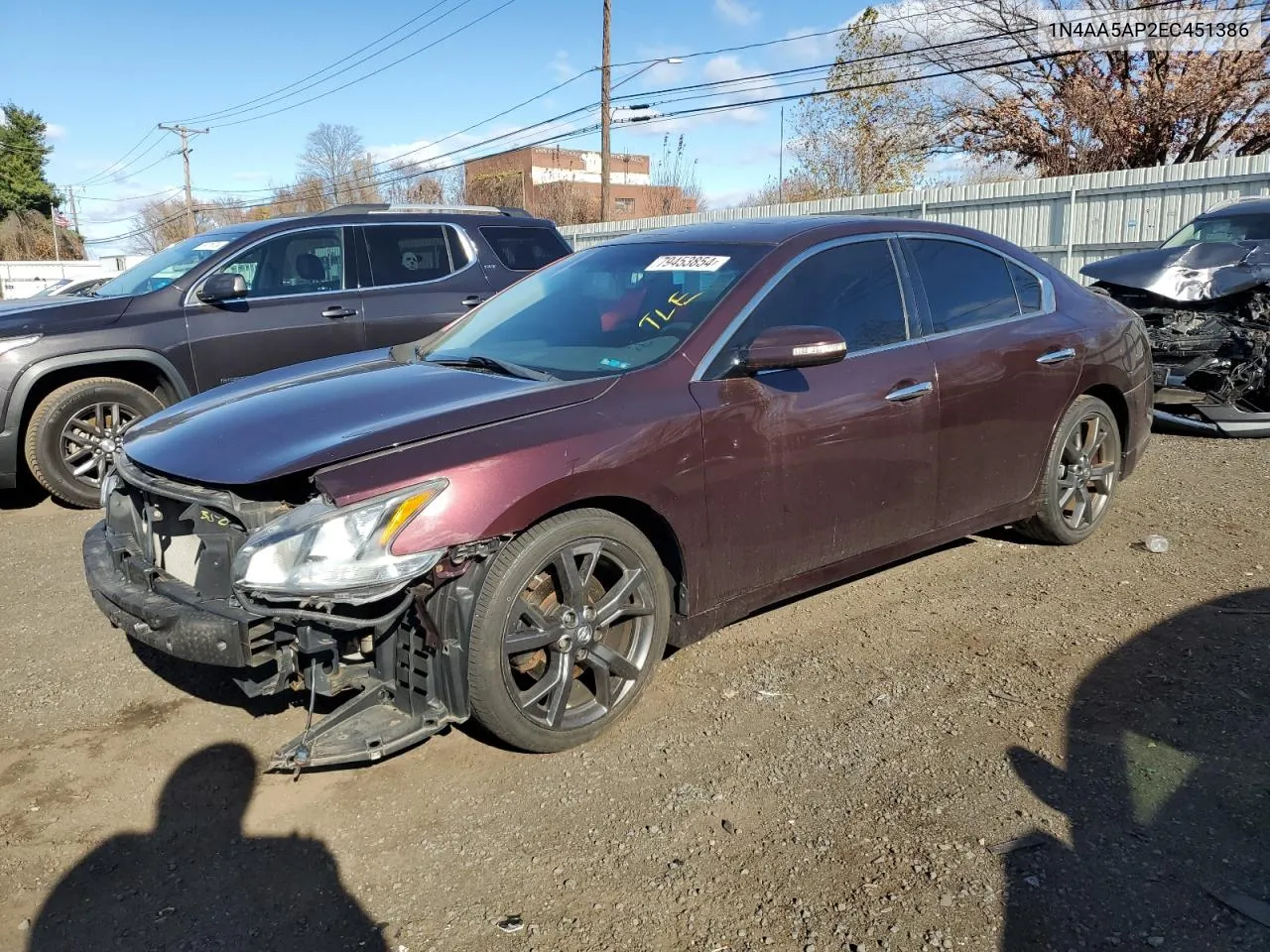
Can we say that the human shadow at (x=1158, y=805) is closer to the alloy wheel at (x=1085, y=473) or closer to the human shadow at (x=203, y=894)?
the alloy wheel at (x=1085, y=473)

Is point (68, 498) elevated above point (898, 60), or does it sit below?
below

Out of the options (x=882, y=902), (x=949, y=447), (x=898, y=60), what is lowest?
(x=882, y=902)

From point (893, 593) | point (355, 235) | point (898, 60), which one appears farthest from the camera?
point (898, 60)

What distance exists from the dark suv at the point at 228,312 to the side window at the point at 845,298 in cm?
427

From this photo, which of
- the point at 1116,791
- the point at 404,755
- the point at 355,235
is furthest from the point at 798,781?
the point at 355,235

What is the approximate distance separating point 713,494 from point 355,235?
507 centimetres

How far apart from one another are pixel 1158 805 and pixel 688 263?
254 centimetres

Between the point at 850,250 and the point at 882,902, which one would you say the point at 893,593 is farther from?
the point at 882,902

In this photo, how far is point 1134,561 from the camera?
4910 mm

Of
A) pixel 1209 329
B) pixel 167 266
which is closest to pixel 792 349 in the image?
pixel 167 266

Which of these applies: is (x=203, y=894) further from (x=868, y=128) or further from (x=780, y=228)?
(x=868, y=128)

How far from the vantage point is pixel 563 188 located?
1506 inches

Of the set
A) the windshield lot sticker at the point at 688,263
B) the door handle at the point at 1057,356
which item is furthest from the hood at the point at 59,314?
the door handle at the point at 1057,356

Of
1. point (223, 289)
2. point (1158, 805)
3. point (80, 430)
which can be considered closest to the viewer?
point (1158, 805)
